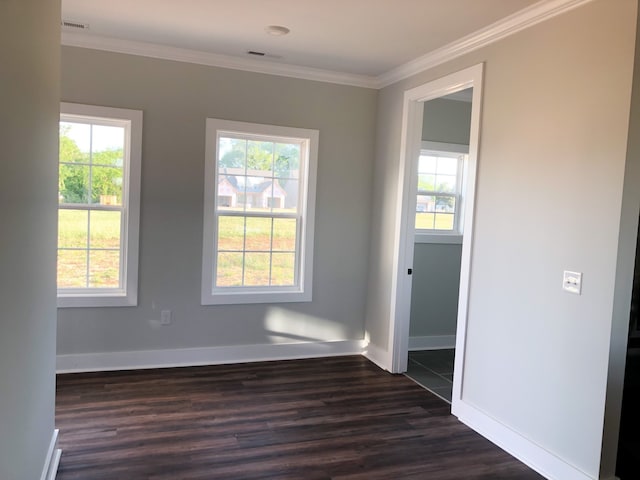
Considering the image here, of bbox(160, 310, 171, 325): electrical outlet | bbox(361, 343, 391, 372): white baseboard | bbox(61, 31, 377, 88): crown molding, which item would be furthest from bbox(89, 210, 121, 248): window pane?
bbox(361, 343, 391, 372): white baseboard

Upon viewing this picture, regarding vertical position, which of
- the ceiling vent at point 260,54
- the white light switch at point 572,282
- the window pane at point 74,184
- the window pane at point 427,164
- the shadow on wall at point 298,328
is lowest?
the shadow on wall at point 298,328

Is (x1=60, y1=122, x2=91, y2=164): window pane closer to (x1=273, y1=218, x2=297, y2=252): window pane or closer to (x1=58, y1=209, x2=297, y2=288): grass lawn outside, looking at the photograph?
(x1=58, y1=209, x2=297, y2=288): grass lawn outside

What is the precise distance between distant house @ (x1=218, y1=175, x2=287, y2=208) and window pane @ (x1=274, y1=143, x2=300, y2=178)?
4.2 inches

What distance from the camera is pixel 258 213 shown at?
4523 mm

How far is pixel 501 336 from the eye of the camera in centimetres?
314

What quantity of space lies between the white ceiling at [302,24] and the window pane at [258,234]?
1.42m

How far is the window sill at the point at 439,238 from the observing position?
5047 millimetres

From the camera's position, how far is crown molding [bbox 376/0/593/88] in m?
2.78

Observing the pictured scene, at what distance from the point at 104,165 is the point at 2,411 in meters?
2.83

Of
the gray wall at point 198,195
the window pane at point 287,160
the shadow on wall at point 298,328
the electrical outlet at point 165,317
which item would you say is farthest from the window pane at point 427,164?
the electrical outlet at point 165,317

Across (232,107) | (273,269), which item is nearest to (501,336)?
(273,269)

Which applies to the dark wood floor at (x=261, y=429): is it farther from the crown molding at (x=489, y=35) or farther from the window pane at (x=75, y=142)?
the crown molding at (x=489, y=35)

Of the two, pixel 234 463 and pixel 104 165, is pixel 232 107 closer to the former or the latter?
pixel 104 165

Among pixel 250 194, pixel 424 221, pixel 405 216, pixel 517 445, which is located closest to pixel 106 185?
pixel 250 194
